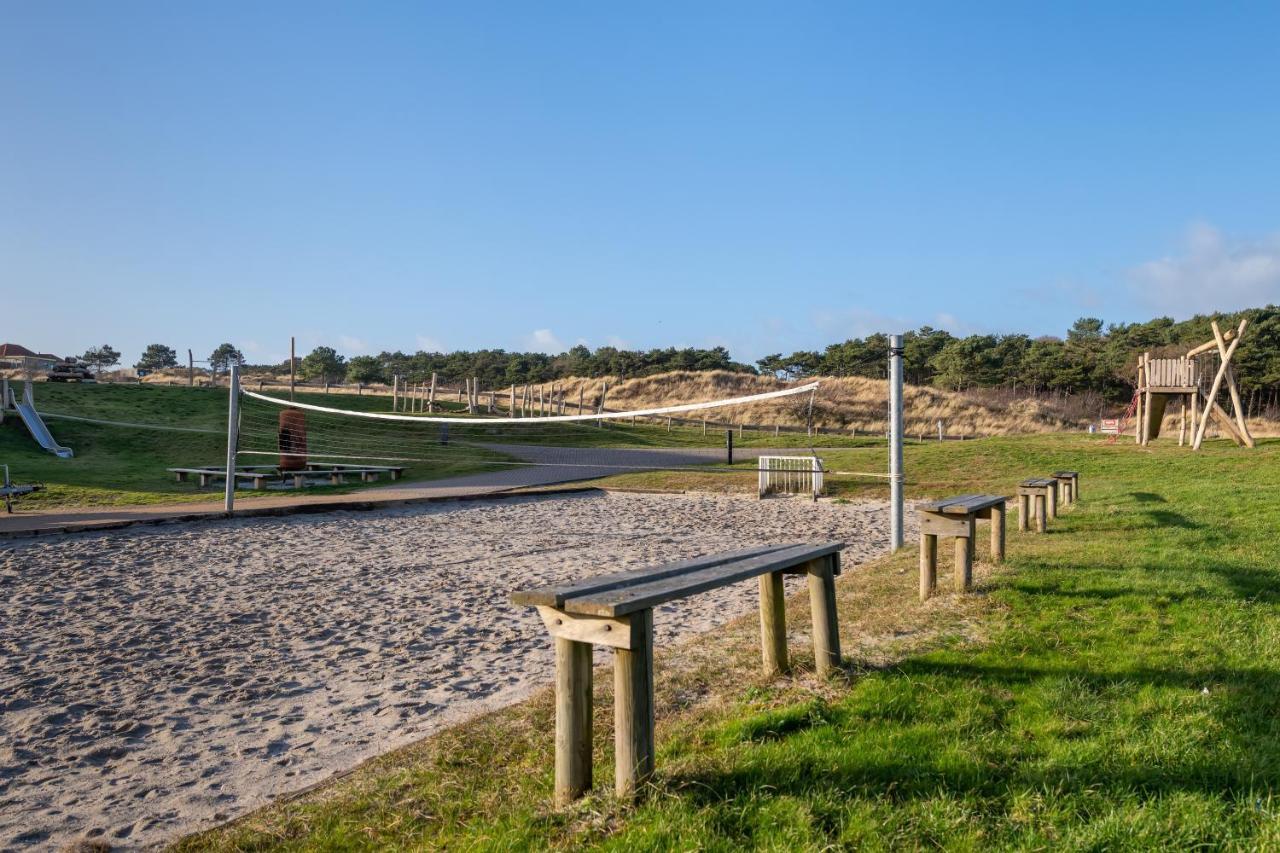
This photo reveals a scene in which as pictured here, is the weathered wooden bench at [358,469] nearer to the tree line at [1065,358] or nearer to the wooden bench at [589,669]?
the wooden bench at [589,669]

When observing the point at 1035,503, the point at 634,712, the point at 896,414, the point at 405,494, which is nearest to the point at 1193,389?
the point at 1035,503

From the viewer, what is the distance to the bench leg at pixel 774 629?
4.03 meters

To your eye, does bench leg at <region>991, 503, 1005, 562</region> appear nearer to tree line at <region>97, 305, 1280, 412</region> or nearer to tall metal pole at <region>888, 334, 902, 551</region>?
tall metal pole at <region>888, 334, 902, 551</region>

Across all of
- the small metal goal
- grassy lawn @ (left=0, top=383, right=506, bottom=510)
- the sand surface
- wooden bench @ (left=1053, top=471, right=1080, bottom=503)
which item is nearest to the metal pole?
the sand surface

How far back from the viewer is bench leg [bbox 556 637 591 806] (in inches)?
109

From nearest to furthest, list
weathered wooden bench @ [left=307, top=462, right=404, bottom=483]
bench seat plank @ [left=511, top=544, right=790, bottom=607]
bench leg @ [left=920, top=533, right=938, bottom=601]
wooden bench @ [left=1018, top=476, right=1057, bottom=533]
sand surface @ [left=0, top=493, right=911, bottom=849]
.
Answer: bench seat plank @ [left=511, top=544, right=790, bottom=607] < sand surface @ [left=0, top=493, right=911, bottom=849] < bench leg @ [left=920, top=533, right=938, bottom=601] < wooden bench @ [left=1018, top=476, right=1057, bottom=533] < weathered wooden bench @ [left=307, top=462, right=404, bottom=483]

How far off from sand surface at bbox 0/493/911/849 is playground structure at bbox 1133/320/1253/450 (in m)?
14.3

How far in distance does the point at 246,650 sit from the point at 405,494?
10330 millimetres

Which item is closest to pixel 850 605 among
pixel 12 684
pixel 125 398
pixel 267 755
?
pixel 267 755

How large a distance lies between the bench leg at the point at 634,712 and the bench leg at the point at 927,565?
342 cm

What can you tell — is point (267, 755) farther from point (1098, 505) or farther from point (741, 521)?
point (1098, 505)

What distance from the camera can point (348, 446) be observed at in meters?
27.1

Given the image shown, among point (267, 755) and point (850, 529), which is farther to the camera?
point (850, 529)

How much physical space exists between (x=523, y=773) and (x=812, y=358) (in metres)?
67.4
